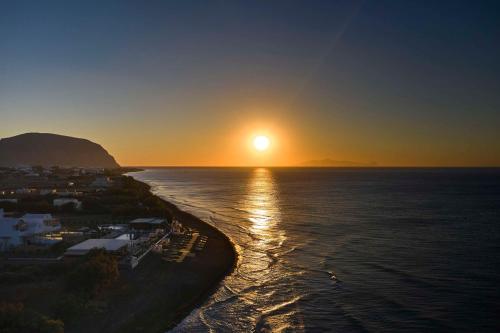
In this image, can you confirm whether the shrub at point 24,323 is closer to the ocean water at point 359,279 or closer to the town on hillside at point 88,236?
the ocean water at point 359,279

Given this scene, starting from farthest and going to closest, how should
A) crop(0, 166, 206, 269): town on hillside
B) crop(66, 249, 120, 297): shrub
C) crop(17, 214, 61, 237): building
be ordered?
crop(17, 214, 61, 237): building, crop(0, 166, 206, 269): town on hillside, crop(66, 249, 120, 297): shrub

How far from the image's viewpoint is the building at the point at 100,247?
97.0ft

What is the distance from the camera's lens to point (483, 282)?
94.9 feet

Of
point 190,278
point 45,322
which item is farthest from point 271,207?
point 45,322

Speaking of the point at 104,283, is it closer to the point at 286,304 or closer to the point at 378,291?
the point at 286,304

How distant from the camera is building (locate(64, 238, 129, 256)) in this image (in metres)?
29.6

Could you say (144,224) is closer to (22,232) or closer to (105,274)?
(22,232)

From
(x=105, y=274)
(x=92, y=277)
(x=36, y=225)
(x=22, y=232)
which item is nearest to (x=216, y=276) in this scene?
(x=105, y=274)

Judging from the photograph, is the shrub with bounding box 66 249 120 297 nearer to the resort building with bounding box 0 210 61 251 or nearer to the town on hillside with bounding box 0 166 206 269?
the town on hillside with bounding box 0 166 206 269

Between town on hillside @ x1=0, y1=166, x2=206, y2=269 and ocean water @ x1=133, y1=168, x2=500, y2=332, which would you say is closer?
ocean water @ x1=133, y1=168, x2=500, y2=332

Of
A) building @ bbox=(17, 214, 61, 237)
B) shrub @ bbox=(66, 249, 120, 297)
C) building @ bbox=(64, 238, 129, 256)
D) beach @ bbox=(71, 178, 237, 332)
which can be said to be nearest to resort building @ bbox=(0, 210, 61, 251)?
building @ bbox=(17, 214, 61, 237)

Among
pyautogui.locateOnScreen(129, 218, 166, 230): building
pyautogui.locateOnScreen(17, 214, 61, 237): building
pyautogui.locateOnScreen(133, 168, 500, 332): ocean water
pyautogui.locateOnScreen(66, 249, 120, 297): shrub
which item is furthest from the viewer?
pyautogui.locateOnScreen(129, 218, 166, 230): building

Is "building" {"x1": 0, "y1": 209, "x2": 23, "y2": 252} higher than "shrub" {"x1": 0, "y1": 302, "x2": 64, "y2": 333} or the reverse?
higher

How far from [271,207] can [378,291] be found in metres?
53.0
